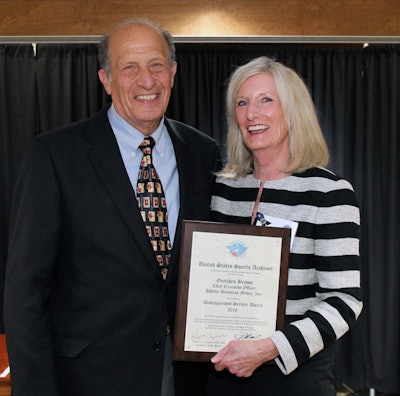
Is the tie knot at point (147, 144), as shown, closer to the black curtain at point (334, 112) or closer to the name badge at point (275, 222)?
the name badge at point (275, 222)

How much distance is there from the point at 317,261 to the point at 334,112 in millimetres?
2615

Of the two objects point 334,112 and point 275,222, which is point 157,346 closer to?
point 275,222

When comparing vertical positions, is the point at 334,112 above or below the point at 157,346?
above

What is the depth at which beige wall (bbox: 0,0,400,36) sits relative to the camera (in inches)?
157

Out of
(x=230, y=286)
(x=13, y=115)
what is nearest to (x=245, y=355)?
(x=230, y=286)

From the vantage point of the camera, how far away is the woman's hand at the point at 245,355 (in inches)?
67.5

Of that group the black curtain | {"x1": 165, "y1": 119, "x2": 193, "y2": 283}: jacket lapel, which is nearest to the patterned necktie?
{"x1": 165, "y1": 119, "x2": 193, "y2": 283}: jacket lapel

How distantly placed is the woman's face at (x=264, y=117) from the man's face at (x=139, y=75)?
32 centimetres

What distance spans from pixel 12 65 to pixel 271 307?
3182mm

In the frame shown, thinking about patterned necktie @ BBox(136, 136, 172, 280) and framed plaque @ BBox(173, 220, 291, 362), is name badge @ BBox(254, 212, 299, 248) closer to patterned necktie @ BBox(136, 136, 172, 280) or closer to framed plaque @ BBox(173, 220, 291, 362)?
framed plaque @ BBox(173, 220, 291, 362)

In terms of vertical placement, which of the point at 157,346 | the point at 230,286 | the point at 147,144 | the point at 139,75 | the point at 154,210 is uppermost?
the point at 139,75

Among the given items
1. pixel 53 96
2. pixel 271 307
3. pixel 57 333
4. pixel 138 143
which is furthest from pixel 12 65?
pixel 271 307

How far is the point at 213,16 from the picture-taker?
158 inches

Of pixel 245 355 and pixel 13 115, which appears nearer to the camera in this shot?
pixel 245 355
